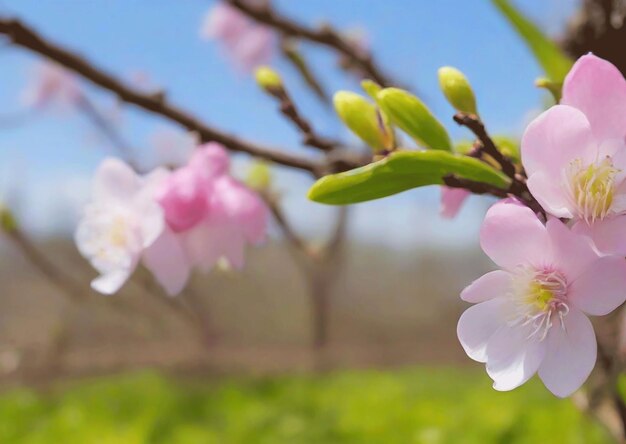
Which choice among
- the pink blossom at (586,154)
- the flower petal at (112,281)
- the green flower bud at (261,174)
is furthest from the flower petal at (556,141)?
the green flower bud at (261,174)

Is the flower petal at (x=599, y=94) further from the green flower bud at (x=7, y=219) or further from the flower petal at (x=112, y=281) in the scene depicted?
the green flower bud at (x=7, y=219)

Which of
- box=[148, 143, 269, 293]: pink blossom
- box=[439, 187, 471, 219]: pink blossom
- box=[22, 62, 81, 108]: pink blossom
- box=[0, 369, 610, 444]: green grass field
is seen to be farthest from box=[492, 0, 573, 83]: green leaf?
box=[22, 62, 81, 108]: pink blossom

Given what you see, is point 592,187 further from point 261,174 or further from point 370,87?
point 261,174

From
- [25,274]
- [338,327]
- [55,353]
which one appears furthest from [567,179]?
[25,274]

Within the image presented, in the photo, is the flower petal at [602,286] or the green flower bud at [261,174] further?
the green flower bud at [261,174]

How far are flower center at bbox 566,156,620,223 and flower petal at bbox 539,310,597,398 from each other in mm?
34

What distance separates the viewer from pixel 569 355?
0.74 ft

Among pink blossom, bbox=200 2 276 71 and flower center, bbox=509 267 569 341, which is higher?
flower center, bbox=509 267 569 341

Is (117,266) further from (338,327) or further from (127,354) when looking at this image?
(338,327)

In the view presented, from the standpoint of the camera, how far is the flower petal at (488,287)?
0.76 ft


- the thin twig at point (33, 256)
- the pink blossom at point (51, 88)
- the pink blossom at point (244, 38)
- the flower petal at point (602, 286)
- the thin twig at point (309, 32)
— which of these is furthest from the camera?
the pink blossom at point (51, 88)

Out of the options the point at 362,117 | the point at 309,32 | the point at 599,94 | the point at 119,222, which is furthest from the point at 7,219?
the point at 599,94

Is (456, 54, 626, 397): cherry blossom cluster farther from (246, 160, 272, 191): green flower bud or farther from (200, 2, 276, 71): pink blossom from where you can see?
(200, 2, 276, 71): pink blossom

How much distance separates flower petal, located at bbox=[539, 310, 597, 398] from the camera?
22 centimetres
